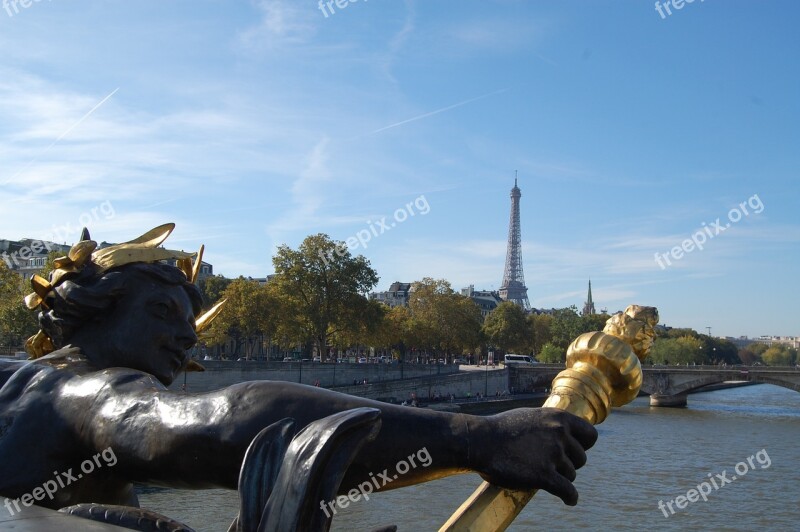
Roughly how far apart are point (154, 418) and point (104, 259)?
0.88 meters

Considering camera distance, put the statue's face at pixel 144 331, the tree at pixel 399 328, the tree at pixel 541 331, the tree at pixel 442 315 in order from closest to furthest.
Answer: the statue's face at pixel 144 331 → the tree at pixel 399 328 → the tree at pixel 442 315 → the tree at pixel 541 331

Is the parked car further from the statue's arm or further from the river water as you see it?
the statue's arm

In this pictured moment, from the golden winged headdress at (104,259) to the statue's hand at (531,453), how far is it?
1.09 meters

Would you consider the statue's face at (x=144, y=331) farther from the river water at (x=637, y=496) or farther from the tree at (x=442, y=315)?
the tree at (x=442, y=315)

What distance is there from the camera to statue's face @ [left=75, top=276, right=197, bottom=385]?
215cm

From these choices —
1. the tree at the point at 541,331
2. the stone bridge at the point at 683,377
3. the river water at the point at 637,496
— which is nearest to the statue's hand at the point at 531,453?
the river water at the point at 637,496

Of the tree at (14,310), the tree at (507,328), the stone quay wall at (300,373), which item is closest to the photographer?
the stone quay wall at (300,373)

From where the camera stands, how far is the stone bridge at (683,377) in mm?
54906

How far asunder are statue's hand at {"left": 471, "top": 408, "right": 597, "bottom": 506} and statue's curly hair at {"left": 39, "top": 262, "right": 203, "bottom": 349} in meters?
1.15

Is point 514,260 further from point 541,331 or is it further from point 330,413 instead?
point 330,413

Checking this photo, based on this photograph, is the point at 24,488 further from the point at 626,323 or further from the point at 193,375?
the point at 193,375

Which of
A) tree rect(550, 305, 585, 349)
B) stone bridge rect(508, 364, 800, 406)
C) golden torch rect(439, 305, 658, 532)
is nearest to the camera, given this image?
golden torch rect(439, 305, 658, 532)

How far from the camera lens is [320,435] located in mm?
1223

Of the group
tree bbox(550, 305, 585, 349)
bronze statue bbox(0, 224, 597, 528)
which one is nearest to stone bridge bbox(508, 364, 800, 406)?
tree bbox(550, 305, 585, 349)
